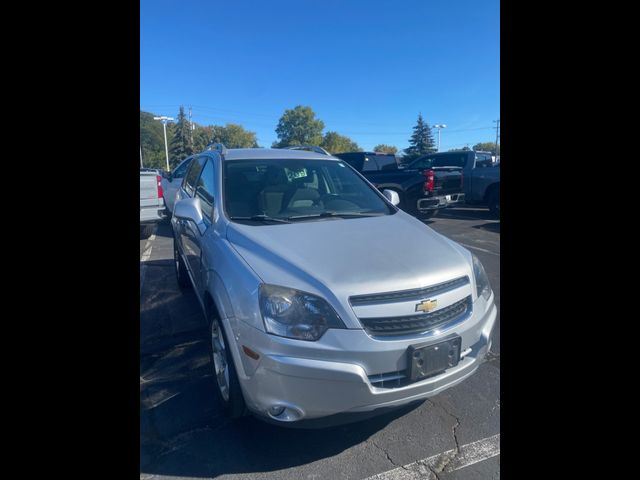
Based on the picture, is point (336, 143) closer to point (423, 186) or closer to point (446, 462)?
point (423, 186)

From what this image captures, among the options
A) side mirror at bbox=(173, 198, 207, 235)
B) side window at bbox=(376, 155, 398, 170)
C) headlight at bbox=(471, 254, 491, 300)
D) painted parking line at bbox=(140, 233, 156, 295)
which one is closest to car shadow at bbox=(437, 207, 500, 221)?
side window at bbox=(376, 155, 398, 170)

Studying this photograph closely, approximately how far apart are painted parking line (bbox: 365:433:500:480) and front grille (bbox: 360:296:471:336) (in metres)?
0.74

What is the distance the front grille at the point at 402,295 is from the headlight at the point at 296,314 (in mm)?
Result: 151

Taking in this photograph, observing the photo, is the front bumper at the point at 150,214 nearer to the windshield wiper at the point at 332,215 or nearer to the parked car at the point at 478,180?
the windshield wiper at the point at 332,215

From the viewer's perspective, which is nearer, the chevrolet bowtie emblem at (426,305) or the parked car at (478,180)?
the chevrolet bowtie emblem at (426,305)

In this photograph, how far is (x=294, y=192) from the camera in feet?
11.0

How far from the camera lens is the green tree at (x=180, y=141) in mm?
54281

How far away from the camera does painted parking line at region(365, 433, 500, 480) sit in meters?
2.01

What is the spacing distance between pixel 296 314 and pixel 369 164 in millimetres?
11164

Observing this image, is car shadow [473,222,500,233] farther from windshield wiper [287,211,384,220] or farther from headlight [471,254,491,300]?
headlight [471,254,491,300]

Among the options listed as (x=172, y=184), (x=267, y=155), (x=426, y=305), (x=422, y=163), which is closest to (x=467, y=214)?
(x=422, y=163)

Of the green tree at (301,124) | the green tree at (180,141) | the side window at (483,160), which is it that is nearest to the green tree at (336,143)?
the green tree at (301,124)
